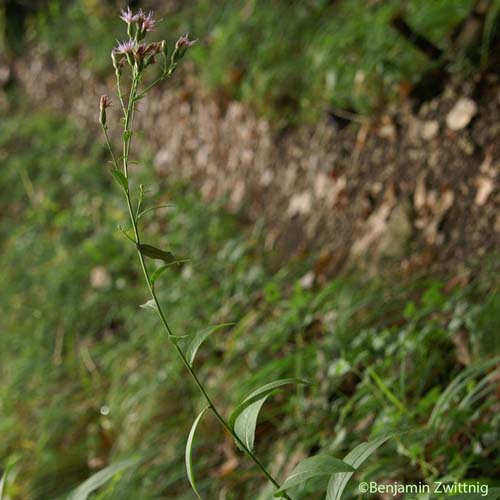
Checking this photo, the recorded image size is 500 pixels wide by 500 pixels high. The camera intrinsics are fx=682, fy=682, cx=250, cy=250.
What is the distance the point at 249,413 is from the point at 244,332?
3.05 ft

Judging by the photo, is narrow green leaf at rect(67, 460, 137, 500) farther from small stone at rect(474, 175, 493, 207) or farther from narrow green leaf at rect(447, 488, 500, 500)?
small stone at rect(474, 175, 493, 207)

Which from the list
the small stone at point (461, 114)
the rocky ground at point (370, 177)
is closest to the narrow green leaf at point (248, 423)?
the rocky ground at point (370, 177)

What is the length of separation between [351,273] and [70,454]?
88 centimetres

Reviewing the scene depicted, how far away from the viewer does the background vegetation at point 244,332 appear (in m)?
1.25

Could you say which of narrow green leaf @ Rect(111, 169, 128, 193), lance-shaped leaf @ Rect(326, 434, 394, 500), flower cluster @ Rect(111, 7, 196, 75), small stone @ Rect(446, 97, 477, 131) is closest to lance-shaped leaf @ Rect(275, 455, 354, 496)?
lance-shaped leaf @ Rect(326, 434, 394, 500)

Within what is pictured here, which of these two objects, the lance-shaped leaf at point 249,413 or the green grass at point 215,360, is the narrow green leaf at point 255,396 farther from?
the green grass at point 215,360

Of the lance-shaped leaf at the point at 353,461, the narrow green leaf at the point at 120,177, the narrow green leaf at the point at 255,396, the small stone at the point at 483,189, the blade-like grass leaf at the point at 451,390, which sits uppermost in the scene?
the narrow green leaf at the point at 120,177

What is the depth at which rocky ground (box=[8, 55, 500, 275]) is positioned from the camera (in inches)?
62.3

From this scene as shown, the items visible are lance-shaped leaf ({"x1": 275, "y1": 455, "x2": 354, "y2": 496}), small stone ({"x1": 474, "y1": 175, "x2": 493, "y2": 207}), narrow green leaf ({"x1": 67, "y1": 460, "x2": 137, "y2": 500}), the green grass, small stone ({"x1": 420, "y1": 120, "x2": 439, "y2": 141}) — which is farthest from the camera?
small stone ({"x1": 420, "y1": 120, "x2": 439, "y2": 141})

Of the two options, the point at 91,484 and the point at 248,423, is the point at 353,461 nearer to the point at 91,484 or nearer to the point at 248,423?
the point at 248,423

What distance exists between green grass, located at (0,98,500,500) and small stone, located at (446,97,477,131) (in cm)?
39

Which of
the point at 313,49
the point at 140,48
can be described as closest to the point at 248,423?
the point at 140,48

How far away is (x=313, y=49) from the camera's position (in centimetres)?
206

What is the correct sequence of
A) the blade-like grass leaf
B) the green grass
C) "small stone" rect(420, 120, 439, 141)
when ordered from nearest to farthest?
1. the blade-like grass leaf
2. the green grass
3. "small stone" rect(420, 120, 439, 141)
